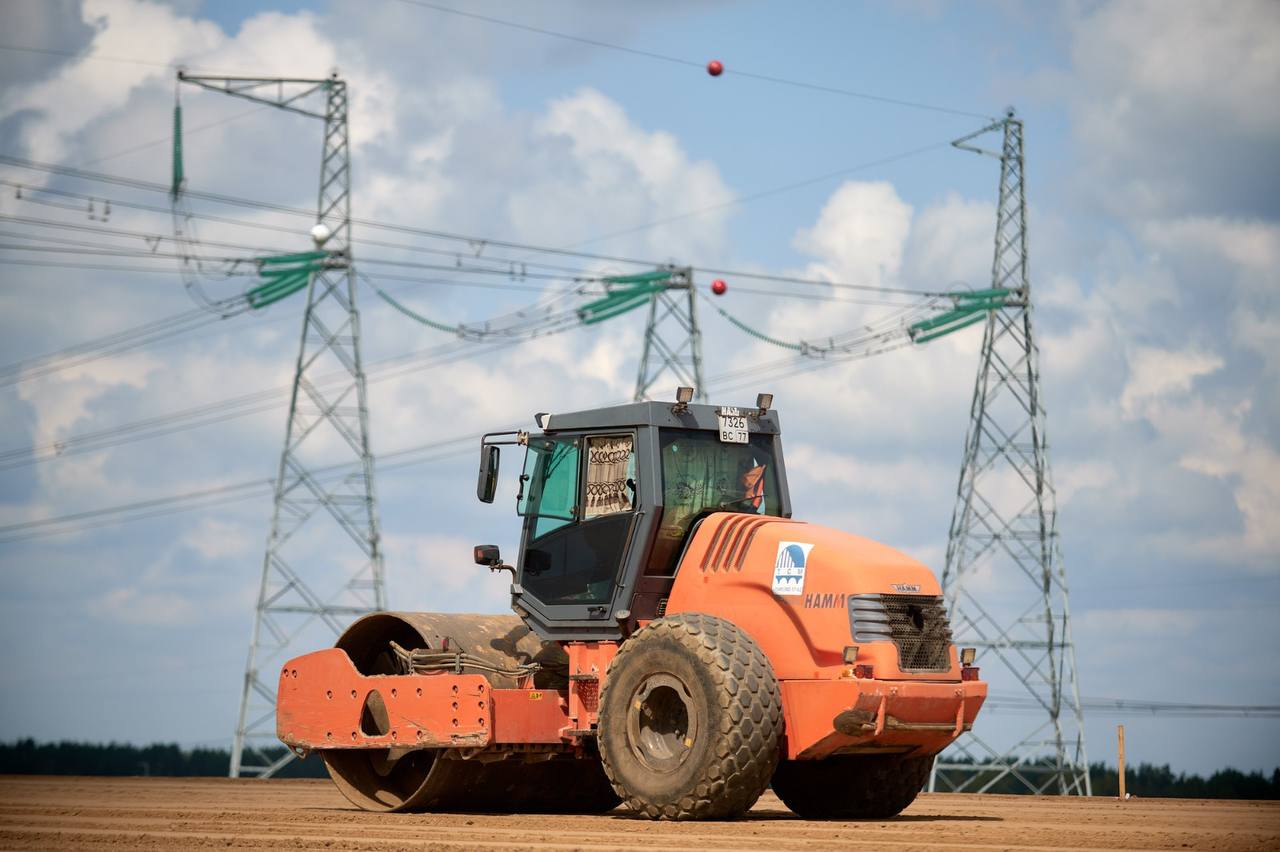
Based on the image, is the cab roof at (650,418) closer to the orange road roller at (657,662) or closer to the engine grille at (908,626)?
the orange road roller at (657,662)

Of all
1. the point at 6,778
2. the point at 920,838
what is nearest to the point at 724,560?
the point at 920,838

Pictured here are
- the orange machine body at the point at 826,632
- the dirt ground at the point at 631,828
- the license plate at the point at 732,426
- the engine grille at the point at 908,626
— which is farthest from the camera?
the license plate at the point at 732,426

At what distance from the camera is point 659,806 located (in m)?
14.7

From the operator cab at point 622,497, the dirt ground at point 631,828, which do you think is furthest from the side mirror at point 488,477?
the dirt ground at point 631,828

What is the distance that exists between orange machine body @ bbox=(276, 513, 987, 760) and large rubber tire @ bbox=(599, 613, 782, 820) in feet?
1.40

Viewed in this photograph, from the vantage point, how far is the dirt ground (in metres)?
12.8

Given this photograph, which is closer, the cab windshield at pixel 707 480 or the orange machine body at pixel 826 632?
the orange machine body at pixel 826 632

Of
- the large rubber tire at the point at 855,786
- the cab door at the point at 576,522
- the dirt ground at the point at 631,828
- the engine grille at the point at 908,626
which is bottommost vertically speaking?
the dirt ground at the point at 631,828

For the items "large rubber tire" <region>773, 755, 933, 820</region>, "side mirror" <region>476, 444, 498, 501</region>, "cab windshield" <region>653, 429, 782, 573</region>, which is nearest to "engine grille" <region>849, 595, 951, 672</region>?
"large rubber tire" <region>773, 755, 933, 820</region>

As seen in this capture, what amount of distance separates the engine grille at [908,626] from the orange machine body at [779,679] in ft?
0.16

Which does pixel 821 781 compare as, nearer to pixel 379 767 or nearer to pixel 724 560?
pixel 724 560

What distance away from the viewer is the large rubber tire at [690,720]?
46.7ft

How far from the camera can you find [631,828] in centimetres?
1422

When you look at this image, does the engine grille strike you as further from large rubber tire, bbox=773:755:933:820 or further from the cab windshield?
the cab windshield
